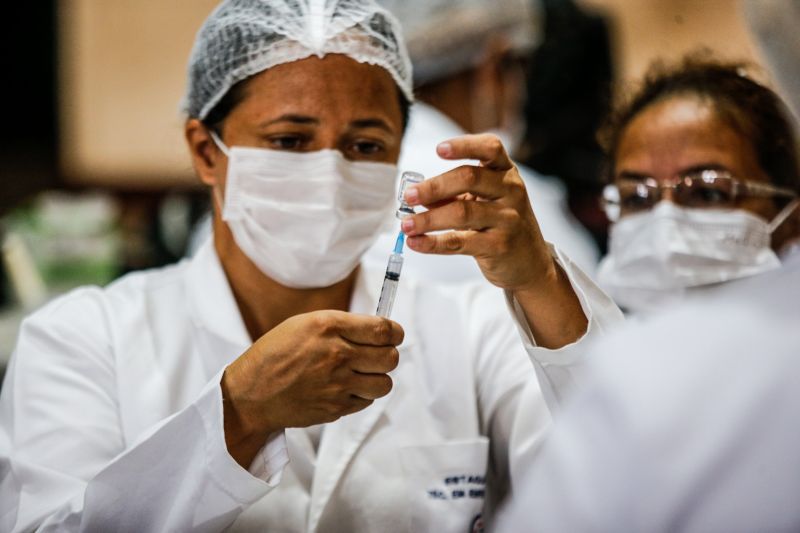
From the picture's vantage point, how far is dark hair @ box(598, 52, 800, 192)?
167cm

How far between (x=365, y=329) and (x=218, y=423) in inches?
9.6

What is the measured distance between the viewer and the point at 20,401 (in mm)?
1266

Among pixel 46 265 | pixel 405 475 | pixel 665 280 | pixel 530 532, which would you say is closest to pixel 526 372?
pixel 405 475

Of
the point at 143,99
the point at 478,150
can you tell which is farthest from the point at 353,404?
the point at 143,99

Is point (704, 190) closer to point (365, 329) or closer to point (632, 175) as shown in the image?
point (632, 175)

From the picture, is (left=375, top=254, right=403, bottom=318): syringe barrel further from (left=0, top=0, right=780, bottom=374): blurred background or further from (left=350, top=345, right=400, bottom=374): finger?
(left=0, top=0, right=780, bottom=374): blurred background

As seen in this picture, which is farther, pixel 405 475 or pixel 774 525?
pixel 405 475

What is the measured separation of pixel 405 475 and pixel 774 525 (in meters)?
0.81

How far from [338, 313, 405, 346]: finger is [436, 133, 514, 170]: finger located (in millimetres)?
239

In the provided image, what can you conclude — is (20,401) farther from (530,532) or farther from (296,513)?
(530,532)

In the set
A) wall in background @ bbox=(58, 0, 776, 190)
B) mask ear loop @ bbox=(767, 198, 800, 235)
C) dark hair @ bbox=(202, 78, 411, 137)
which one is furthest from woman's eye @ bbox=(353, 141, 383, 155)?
wall in background @ bbox=(58, 0, 776, 190)

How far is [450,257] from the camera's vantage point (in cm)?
217

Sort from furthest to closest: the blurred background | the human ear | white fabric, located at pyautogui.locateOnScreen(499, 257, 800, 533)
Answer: the blurred background
the human ear
white fabric, located at pyautogui.locateOnScreen(499, 257, 800, 533)

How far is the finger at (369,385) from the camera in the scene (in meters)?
1.10
